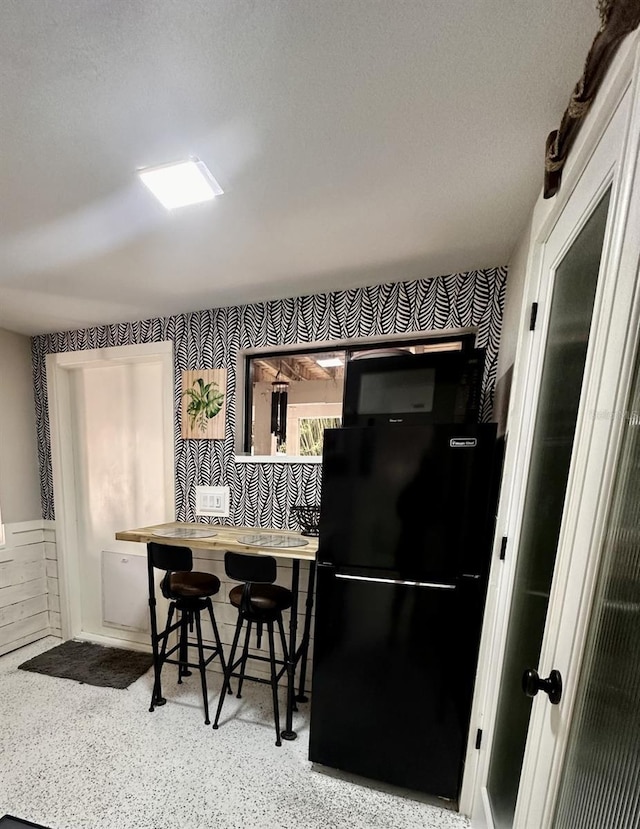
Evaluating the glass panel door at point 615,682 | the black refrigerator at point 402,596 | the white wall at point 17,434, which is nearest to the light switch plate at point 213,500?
the black refrigerator at point 402,596

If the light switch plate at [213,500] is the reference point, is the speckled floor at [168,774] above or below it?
below

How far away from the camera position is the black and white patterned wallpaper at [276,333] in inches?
71.6

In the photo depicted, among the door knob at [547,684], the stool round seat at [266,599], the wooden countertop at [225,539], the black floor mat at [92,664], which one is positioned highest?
the door knob at [547,684]

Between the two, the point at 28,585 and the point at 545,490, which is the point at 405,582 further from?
the point at 28,585

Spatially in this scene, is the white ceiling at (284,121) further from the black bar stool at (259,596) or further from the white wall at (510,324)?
the black bar stool at (259,596)

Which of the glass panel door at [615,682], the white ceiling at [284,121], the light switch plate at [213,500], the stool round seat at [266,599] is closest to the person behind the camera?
the glass panel door at [615,682]

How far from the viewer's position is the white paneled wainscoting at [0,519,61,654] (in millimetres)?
2592

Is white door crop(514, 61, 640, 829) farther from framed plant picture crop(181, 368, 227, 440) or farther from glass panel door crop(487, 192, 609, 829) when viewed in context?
framed plant picture crop(181, 368, 227, 440)

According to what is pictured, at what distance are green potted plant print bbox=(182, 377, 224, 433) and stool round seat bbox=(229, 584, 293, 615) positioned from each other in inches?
45.1

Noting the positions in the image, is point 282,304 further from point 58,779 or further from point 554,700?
point 58,779

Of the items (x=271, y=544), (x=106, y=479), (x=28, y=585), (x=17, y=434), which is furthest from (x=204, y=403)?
(x=28, y=585)

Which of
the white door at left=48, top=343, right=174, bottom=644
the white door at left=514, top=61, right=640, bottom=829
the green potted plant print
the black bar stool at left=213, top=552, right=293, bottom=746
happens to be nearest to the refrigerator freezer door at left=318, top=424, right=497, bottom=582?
the black bar stool at left=213, top=552, right=293, bottom=746

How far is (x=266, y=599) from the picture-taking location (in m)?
1.84

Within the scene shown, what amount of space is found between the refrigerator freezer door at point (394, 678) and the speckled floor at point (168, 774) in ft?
0.40
